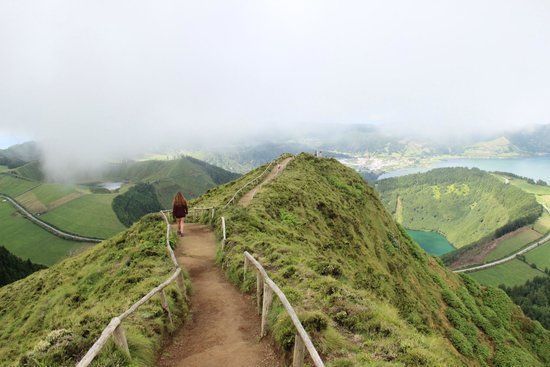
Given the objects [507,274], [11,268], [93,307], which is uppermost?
[93,307]

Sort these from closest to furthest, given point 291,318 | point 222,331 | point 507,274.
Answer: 1. point 291,318
2. point 222,331
3. point 507,274

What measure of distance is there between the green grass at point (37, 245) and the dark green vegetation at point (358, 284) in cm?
15902

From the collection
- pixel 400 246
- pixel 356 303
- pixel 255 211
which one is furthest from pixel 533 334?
pixel 356 303

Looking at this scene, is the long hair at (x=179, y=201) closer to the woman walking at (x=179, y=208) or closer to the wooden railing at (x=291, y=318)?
the woman walking at (x=179, y=208)

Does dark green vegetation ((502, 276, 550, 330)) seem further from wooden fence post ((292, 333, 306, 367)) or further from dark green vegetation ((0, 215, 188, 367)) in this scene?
wooden fence post ((292, 333, 306, 367))

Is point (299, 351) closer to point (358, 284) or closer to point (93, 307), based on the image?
point (358, 284)

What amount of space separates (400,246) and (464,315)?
10.3 m

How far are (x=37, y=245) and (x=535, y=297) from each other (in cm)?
24760

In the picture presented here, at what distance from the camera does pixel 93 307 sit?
1800 centimetres

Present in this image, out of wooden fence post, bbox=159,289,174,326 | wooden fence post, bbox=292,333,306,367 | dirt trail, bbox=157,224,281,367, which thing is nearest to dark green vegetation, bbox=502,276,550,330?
dirt trail, bbox=157,224,281,367

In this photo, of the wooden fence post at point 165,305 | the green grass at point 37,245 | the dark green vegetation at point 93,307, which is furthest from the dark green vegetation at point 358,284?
the green grass at point 37,245

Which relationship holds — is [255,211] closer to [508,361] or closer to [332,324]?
[332,324]

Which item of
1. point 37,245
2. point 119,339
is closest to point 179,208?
point 119,339

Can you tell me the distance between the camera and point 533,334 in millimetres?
47969
